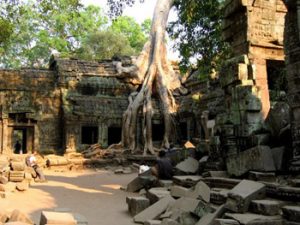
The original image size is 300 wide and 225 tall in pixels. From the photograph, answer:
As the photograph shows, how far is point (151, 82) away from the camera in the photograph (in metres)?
21.2

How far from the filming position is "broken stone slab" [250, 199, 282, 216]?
4840 mm

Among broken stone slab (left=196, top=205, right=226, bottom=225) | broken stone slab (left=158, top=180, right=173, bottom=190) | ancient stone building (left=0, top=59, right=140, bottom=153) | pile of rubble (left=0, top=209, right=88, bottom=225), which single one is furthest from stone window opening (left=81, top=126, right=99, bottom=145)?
broken stone slab (left=196, top=205, right=226, bottom=225)

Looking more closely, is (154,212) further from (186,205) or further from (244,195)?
(244,195)

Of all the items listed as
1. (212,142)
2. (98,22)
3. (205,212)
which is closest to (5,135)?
(212,142)

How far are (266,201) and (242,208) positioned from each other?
1.08ft

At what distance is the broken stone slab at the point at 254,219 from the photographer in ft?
14.7

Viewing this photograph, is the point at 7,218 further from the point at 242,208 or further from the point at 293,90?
the point at 293,90

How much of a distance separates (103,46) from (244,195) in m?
29.3

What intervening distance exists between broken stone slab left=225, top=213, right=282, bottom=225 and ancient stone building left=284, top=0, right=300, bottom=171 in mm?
1260

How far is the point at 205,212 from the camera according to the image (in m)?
5.63

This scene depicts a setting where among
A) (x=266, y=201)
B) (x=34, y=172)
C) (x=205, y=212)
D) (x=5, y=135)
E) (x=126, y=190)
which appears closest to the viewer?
(x=266, y=201)

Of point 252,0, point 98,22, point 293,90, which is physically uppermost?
point 98,22

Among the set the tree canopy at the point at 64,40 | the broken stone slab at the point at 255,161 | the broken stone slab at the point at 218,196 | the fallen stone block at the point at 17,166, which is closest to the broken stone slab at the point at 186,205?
the broken stone slab at the point at 218,196

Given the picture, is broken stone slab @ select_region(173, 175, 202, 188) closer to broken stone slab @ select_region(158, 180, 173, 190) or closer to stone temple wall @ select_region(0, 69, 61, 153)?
broken stone slab @ select_region(158, 180, 173, 190)
